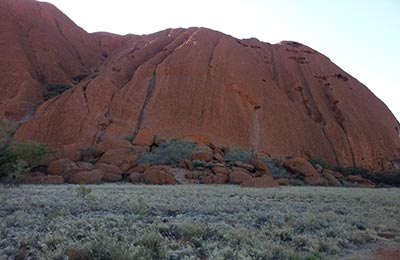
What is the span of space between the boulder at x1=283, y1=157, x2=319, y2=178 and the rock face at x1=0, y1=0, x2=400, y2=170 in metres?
5.78

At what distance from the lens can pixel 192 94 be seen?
1560 inches

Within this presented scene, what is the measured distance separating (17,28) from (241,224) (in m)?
46.2

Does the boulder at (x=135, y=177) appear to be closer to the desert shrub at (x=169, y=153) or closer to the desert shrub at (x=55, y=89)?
the desert shrub at (x=169, y=153)

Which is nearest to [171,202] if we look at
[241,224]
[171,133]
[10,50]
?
[241,224]

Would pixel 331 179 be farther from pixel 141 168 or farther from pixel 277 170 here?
pixel 141 168

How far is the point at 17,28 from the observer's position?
4838cm

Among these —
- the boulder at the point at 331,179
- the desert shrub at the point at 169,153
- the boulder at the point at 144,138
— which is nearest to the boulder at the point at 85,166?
the desert shrub at the point at 169,153

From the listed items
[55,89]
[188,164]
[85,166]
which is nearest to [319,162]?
[188,164]

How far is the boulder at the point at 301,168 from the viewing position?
3130cm

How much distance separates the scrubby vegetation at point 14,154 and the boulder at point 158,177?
640cm

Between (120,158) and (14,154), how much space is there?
656 centimetres

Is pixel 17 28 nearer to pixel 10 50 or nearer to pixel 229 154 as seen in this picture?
pixel 10 50

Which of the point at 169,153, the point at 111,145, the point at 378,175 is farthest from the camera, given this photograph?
the point at 378,175

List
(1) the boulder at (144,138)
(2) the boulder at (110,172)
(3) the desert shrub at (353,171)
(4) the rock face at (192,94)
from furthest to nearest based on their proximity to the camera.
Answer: (3) the desert shrub at (353,171)
(4) the rock face at (192,94)
(1) the boulder at (144,138)
(2) the boulder at (110,172)
